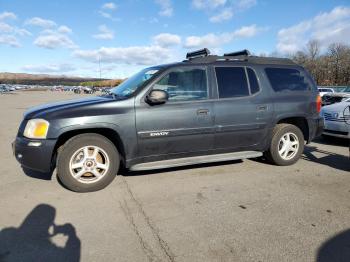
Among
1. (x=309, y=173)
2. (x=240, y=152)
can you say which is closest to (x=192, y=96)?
(x=240, y=152)

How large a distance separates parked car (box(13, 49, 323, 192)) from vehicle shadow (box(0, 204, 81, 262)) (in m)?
0.96

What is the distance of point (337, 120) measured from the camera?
8031 mm

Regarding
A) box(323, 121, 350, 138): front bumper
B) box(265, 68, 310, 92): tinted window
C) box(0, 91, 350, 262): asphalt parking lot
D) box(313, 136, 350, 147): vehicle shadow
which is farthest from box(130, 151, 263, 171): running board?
box(313, 136, 350, 147): vehicle shadow

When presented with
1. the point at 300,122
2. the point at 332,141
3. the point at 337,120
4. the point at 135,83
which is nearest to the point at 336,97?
the point at 332,141

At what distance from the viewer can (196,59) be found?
212 inches

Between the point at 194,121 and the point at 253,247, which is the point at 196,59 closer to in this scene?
the point at 194,121

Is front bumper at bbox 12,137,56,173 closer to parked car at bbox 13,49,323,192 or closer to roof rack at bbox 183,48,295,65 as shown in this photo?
parked car at bbox 13,49,323,192

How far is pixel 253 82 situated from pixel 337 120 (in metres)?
3.64

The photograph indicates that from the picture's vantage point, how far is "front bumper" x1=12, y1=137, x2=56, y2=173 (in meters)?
4.30

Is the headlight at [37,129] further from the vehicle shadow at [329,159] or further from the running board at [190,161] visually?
the vehicle shadow at [329,159]

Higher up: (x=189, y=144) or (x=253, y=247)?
(x=189, y=144)

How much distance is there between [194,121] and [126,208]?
5.54ft

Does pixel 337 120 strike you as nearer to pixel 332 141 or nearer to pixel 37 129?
pixel 332 141

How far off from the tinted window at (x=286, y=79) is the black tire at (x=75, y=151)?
3038 mm
